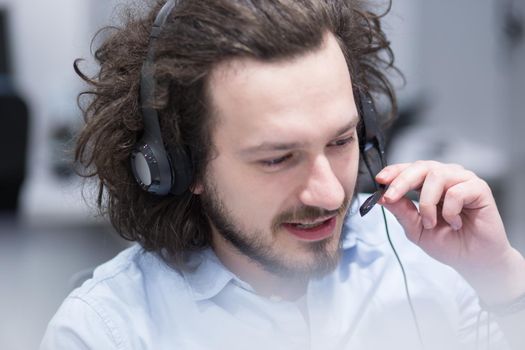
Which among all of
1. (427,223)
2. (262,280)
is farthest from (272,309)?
(427,223)

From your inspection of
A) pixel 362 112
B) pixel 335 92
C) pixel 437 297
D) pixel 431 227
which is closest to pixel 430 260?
pixel 437 297

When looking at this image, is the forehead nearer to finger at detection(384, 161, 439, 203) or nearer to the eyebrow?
the eyebrow

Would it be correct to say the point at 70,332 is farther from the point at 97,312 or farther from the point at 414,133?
the point at 414,133

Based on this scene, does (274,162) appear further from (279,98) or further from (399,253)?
(399,253)

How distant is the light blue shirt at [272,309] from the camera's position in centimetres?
106

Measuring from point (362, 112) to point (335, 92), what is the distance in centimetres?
18

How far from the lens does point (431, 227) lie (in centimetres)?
109

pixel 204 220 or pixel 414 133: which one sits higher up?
pixel 204 220

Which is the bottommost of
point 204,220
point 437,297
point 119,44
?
point 437,297

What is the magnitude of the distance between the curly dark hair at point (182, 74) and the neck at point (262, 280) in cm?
6

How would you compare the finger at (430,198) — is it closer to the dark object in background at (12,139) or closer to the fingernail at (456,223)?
the fingernail at (456,223)

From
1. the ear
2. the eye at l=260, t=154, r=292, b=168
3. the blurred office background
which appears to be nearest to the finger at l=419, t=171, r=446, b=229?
the eye at l=260, t=154, r=292, b=168

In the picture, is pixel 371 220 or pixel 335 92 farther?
pixel 371 220

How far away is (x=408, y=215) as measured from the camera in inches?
45.0
